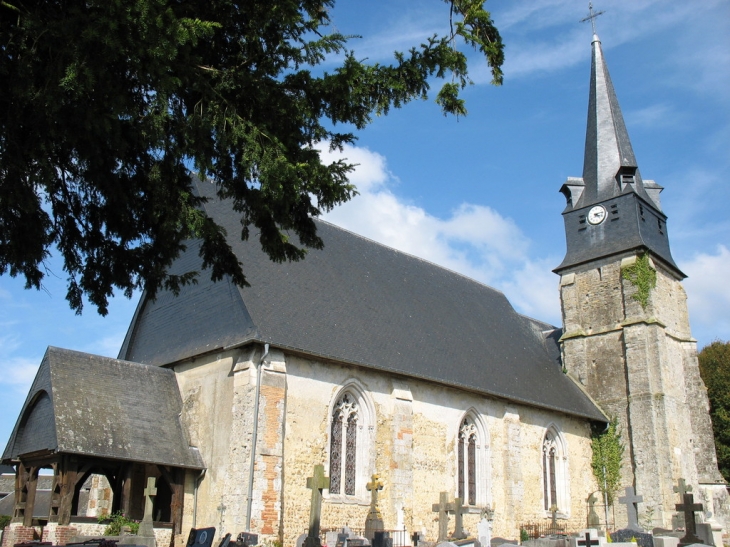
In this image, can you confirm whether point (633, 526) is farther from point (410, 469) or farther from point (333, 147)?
point (333, 147)

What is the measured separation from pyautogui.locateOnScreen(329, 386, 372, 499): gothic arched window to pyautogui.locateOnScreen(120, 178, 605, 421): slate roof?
92cm

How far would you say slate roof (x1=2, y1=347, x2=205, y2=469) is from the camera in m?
12.4

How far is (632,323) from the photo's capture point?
2161 cm

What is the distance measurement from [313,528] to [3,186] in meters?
7.10

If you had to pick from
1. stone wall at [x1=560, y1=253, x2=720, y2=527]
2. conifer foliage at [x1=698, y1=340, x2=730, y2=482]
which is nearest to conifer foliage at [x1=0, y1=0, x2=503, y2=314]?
stone wall at [x1=560, y1=253, x2=720, y2=527]

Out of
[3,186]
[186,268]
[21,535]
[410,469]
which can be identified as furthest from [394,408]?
[3,186]

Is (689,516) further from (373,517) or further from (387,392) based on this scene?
(387,392)

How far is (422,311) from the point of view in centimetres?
1889

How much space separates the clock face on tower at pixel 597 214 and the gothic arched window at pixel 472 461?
963 centimetres

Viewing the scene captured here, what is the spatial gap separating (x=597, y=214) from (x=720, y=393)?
1056cm

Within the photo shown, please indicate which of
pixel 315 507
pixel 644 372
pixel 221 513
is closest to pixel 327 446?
pixel 221 513

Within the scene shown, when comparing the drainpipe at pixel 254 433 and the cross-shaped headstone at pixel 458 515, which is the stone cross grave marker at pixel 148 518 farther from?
the cross-shaped headstone at pixel 458 515

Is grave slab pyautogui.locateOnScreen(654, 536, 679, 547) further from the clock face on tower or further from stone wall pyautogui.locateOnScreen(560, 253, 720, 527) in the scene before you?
the clock face on tower

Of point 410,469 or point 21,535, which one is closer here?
point 21,535
